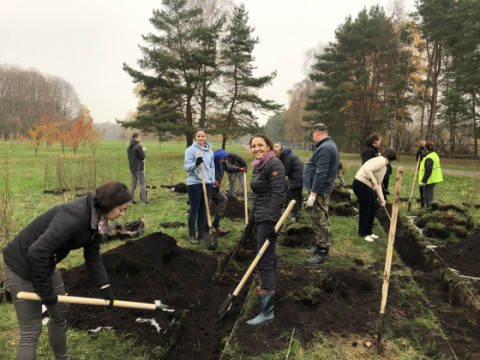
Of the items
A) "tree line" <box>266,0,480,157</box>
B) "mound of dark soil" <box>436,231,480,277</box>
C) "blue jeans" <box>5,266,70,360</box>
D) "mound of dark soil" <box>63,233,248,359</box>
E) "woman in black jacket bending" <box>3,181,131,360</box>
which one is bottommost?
"mound of dark soil" <box>63,233,248,359</box>

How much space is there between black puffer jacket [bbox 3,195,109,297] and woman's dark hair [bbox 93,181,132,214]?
6 cm

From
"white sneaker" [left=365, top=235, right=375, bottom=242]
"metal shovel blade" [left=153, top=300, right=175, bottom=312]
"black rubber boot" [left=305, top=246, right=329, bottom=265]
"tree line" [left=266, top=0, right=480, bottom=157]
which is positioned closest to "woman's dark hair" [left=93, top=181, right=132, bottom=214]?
"metal shovel blade" [left=153, top=300, right=175, bottom=312]

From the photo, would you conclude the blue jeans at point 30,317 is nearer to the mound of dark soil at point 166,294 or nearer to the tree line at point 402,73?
the mound of dark soil at point 166,294

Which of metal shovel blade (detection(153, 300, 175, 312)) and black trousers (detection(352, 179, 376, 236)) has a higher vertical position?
black trousers (detection(352, 179, 376, 236))

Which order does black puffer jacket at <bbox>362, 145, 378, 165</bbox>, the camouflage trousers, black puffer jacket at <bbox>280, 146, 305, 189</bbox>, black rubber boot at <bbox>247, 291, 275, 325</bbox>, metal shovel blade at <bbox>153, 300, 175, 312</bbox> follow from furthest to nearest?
black puffer jacket at <bbox>280, 146, 305, 189</bbox> → black puffer jacket at <bbox>362, 145, 378, 165</bbox> → the camouflage trousers → black rubber boot at <bbox>247, 291, 275, 325</bbox> → metal shovel blade at <bbox>153, 300, 175, 312</bbox>

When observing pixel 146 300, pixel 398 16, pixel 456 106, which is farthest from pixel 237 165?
pixel 398 16

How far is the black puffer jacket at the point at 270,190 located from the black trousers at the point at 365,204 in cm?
307

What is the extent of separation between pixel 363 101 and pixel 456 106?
26.5 ft

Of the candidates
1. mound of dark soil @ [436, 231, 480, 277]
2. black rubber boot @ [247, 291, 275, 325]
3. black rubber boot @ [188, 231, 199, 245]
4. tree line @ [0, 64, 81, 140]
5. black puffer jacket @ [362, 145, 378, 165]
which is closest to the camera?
black rubber boot @ [247, 291, 275, 325]

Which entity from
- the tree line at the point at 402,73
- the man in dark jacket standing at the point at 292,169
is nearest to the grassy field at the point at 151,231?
the man in dark jacket standing at the point at 292,169

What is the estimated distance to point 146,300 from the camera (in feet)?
11.3

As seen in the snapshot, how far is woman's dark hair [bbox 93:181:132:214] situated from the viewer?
2096 millimetres

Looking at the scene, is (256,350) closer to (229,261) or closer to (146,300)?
(146,300)

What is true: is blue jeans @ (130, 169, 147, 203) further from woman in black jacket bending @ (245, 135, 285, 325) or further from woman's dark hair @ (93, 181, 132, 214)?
woman's dark hair @ (93, 181, 132, 214)
